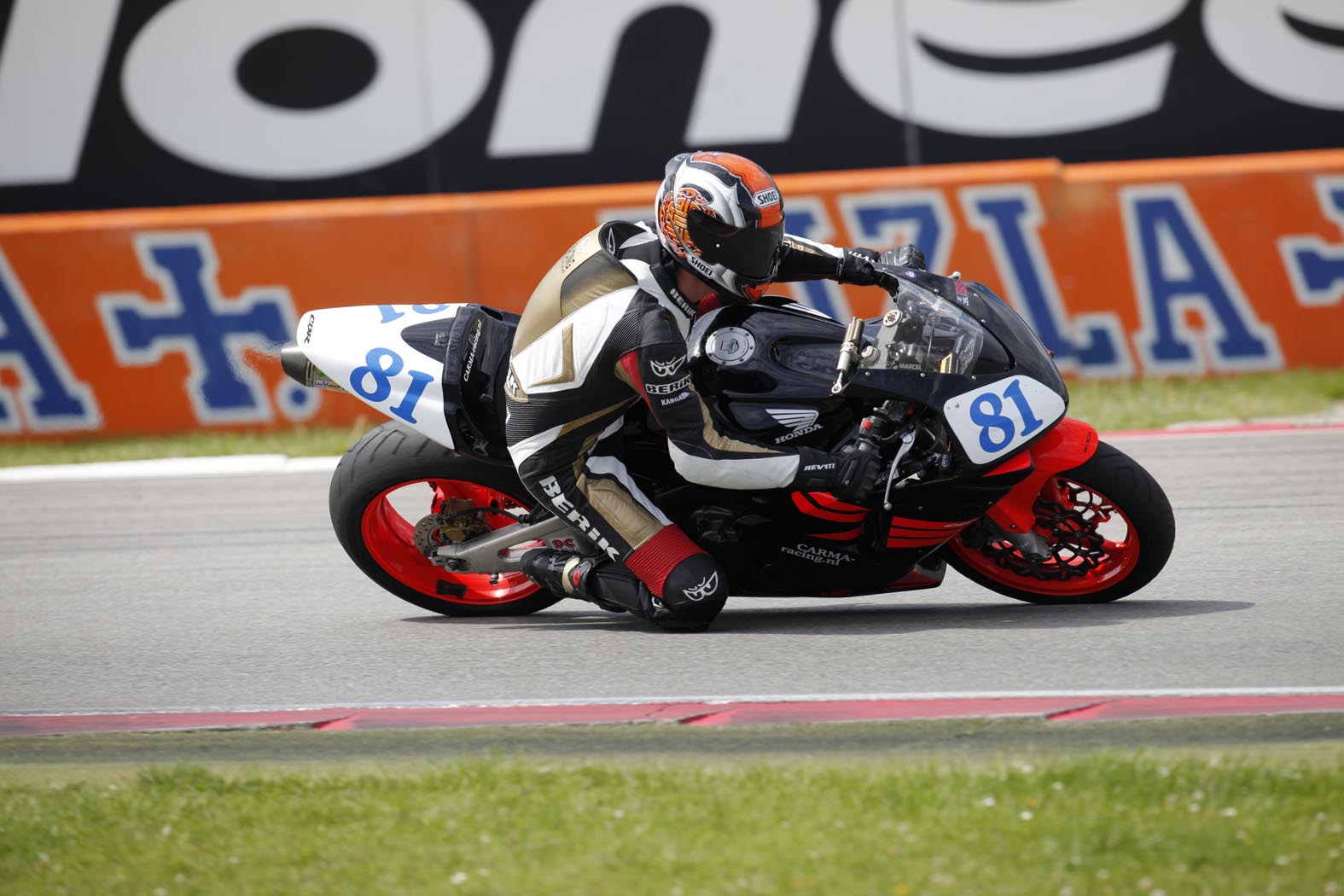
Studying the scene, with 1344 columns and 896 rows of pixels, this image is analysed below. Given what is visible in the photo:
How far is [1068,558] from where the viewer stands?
5520mm

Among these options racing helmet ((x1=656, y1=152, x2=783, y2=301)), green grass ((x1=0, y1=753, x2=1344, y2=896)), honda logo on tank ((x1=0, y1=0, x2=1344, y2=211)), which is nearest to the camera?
green grass ((x1=0, y1=753, x2=1344, y2=896))

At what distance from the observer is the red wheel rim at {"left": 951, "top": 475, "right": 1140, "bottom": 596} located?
5.33 m

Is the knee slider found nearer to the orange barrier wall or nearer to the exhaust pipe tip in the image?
the exhaust pipe tip

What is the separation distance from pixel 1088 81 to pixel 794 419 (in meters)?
7.52

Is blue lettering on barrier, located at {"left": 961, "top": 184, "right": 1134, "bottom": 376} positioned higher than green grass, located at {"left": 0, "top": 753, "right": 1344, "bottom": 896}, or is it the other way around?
green grass, located at {"left": 0, "top": 753, "right": 1344, "bottom": 896}

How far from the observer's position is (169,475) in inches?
370

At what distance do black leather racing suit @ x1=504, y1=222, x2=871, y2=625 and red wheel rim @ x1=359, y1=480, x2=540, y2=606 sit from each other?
45 centimetres

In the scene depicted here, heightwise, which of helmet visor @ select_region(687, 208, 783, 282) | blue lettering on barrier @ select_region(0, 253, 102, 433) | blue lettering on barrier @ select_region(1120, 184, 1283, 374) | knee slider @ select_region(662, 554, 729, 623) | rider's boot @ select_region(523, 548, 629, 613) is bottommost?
blue lettering on barrier @ select_region(0, 253, 102, 433)

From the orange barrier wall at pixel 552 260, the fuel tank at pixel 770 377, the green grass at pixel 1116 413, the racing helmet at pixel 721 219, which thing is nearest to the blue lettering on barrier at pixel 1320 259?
the orange barrier wall at pixel 552 260

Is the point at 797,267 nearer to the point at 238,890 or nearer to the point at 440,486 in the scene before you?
the point at 440,486

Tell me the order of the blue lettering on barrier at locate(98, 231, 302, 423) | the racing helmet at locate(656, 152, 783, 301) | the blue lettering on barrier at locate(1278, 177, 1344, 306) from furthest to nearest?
the blue lettering on barrier at locate(98, 231, 302, 423) → the blue lettering on barrier at locate(1278, 177, 1344, 306) → the racing helmet at locate(656, 152, 783, 301)

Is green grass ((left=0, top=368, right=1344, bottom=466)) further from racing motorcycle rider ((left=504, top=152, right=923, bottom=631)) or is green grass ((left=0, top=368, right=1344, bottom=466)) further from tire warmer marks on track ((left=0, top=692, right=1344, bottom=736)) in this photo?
tire warmer marks on track ((left=0, top=692, right=1344, bottom=736))

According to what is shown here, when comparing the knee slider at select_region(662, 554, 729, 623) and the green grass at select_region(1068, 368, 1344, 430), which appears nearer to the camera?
the knee slider at select_region(662, 554, 729, 623)

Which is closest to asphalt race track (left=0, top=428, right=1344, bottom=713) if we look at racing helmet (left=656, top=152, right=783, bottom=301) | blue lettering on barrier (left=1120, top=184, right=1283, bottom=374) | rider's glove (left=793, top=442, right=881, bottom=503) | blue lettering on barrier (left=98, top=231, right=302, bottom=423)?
rider's glove (left=793, top=442, right=881, bottom=503)
